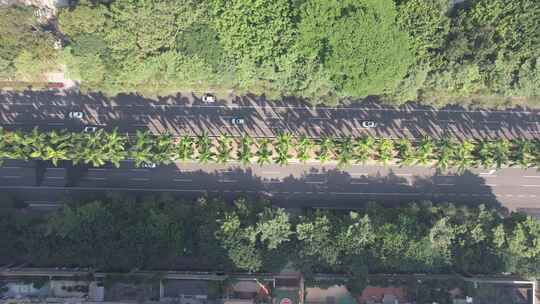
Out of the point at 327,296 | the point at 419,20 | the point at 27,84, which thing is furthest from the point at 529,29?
the point at 27,84

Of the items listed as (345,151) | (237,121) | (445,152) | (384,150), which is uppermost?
(237,121)

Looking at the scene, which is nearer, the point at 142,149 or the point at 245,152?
the point at 245,152

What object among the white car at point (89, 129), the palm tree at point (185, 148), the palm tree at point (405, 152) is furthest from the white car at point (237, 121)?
the palm tree at point (405, 152)

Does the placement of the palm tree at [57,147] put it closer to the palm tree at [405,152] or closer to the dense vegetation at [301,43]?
the dense vegetation at [301,43]

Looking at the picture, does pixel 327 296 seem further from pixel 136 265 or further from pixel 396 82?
pixel 396 82

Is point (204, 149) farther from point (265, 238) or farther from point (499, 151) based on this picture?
point (499, 151)

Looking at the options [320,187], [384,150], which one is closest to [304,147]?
[320,187]

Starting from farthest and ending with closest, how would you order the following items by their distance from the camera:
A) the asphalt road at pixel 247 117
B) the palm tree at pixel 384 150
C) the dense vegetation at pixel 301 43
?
the asphalt road at pixel 247 117 → the palm tree at pixel 384 150 → the dense vegetation at pixel 301 43
